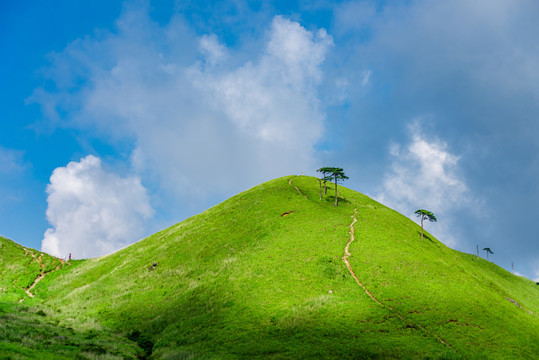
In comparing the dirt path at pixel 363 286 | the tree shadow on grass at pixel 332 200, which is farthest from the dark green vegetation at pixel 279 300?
the tree shadow on grass at pixel 332 200

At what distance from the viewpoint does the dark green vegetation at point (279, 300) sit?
29625 millimetres

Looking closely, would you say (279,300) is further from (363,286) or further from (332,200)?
(332,200)

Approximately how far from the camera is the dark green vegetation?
1166 inches

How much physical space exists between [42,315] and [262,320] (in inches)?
1358

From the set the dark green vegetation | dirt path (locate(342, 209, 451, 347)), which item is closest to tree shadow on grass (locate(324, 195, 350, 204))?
the dark green vegetation

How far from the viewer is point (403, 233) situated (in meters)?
59.8

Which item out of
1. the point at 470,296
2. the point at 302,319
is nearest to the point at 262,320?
the point at 302,319

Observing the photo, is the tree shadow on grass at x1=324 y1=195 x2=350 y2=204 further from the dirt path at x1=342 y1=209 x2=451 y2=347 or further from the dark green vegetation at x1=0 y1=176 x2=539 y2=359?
the dirt path at x1=342 y1=209 x2=451 y2=347

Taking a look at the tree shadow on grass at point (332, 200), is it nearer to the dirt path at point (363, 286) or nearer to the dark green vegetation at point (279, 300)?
the dark green vegetation at point (279, 300)

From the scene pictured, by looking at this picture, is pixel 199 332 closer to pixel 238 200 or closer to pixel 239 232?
pixel 239 232

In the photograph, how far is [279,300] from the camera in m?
38.7

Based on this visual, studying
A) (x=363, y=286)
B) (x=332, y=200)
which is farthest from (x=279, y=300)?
(x=332, y=200)

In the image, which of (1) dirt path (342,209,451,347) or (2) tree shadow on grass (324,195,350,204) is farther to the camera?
(2) tree shadow on grass (324,195,350,204)

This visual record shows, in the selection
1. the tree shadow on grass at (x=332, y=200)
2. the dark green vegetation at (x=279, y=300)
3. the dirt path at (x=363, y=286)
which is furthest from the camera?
the tree shadow on grass at (x=332, y=200)
